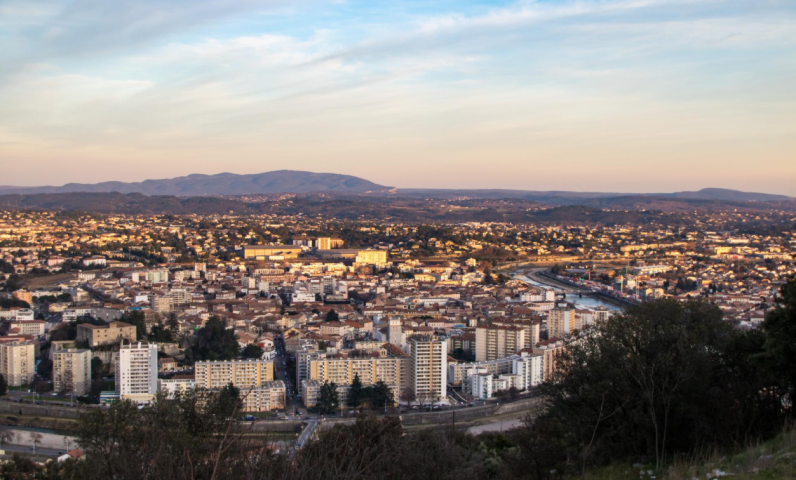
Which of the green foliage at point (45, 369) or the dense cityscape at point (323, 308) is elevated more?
the dense cityscape at point (323, 308)

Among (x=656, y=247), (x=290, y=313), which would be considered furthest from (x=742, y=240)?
(x=290, y=313)

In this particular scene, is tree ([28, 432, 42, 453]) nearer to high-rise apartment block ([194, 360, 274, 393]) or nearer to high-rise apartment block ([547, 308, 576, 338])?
high-rise apartment block ([194, 360, 274, 393])

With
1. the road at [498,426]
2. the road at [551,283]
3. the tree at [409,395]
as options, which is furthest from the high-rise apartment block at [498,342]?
the road at [551,283]

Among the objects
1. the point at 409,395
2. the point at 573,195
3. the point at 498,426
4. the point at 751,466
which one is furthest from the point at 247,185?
the point at 751,466

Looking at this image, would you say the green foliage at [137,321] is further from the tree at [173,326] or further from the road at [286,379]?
the road at [286,379]

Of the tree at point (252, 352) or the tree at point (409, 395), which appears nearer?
the tree at point (409, 395)

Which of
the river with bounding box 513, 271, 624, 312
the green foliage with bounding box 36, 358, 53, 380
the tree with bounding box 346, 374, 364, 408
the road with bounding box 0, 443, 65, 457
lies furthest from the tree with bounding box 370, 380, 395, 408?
the river with bounding box 513, 271, 624, 312

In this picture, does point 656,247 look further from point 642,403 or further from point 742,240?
point 642,403
